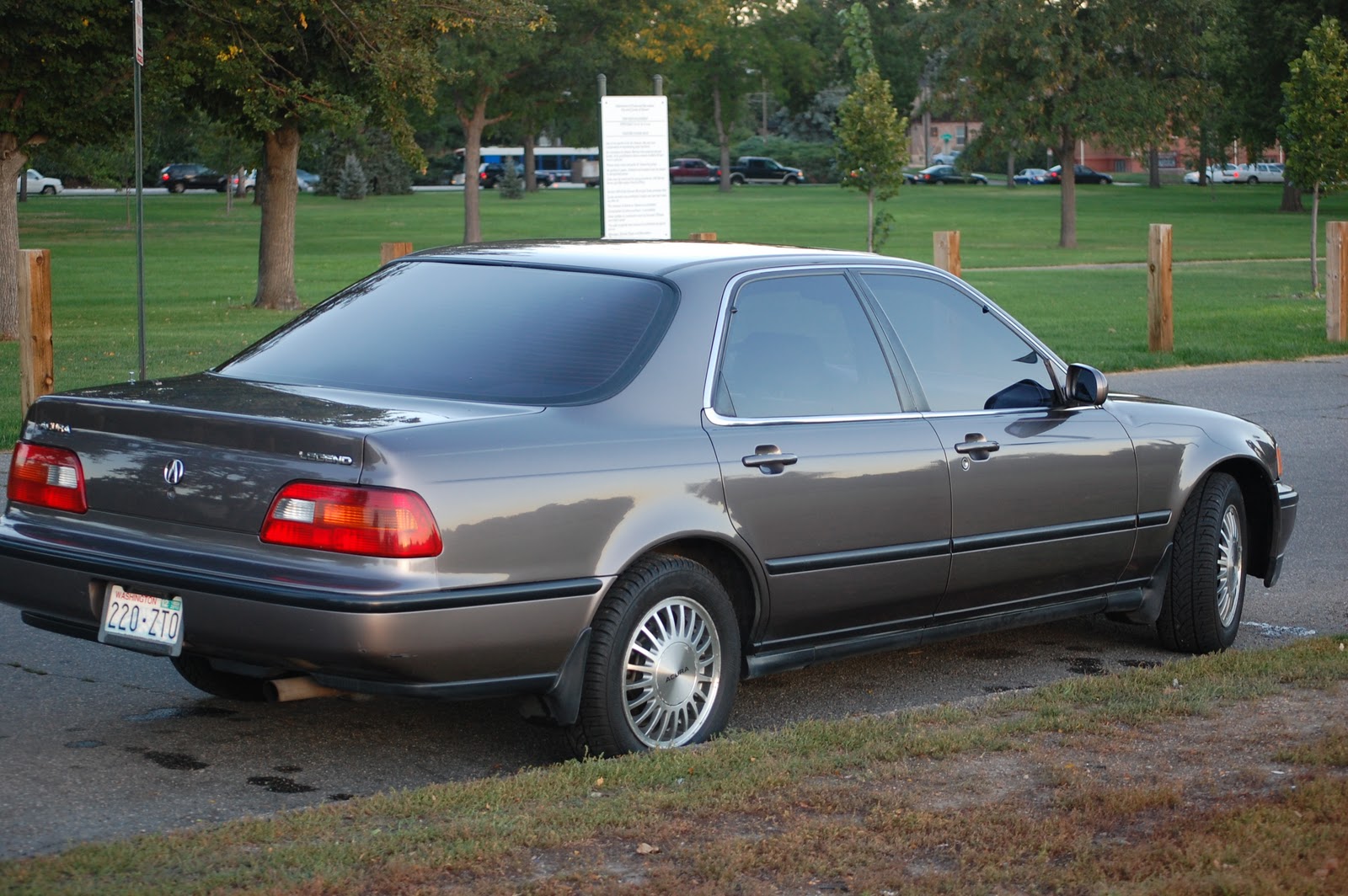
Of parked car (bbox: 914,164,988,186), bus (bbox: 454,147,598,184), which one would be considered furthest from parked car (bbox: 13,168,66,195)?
parked car (bbox: 914,164,988,186)

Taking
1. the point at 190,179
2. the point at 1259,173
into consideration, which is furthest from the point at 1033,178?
the point at 190,179

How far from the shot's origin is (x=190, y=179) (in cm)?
8944

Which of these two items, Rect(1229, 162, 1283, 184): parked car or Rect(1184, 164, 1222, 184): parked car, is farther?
Rect(1229, 162, 1283, 184): parked car

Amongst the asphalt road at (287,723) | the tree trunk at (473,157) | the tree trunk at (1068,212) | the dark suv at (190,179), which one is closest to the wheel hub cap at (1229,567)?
the asphalt road at (287,723)

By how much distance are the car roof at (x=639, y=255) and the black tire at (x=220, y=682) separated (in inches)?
60.4

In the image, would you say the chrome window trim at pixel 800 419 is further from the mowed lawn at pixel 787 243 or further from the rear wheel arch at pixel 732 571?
the mowed lawn at pixel 787 243

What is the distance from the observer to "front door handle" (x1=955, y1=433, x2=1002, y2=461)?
595 centimetres

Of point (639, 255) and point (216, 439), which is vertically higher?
point (639, 255)

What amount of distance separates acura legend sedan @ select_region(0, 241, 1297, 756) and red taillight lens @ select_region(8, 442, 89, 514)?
12 mm

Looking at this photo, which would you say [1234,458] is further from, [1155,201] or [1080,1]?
[1155,201]

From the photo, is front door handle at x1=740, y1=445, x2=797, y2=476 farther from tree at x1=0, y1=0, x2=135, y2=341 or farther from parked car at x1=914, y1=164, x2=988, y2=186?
parked car at x1=914, y1=164, x2=988, y2=186

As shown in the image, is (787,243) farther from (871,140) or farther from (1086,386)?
(1086,386)

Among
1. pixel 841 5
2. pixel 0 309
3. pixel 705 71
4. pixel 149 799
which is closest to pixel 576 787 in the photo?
pixel 149 799

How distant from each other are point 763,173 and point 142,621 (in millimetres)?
103141
